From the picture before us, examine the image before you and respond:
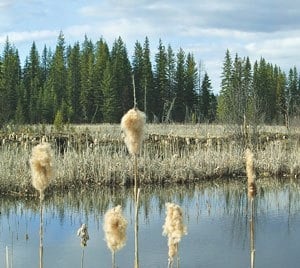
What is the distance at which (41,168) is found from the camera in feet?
5.37

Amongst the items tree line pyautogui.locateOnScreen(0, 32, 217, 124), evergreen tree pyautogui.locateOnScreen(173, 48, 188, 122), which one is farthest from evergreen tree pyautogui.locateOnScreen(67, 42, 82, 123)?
evergreen tree pyautogui.locateOnScreen(173, 48, 188, 122)

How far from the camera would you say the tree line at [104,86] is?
1454 inches

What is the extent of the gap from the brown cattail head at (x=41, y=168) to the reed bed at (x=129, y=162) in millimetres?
8411

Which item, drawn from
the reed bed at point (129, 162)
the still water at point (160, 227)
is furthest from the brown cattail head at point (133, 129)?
the reed bed at point (129, 162)

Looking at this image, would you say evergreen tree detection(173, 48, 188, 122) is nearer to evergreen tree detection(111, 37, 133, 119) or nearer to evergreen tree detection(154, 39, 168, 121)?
evergreen tree detection(154, 39, 168, 121)

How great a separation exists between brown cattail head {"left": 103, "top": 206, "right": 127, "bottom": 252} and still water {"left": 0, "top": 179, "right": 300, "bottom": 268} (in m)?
3.44

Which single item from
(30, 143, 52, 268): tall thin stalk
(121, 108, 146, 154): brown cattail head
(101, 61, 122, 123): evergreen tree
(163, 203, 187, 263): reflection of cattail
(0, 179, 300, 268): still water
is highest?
(101, 61, 122, 123): evergreen tree

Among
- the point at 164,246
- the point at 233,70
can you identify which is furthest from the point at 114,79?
the point at 164,246

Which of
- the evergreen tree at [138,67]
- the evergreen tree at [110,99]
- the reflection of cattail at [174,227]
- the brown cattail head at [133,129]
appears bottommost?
the reflection of cattail at [174,227]

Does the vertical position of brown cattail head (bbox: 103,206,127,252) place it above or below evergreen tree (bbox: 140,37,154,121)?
below

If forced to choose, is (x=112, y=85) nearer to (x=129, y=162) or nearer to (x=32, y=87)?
(x=32, y=87)

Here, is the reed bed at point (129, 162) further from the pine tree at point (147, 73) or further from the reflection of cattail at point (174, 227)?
the pine tree at point (147, 73)

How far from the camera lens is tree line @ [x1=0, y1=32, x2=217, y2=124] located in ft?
121

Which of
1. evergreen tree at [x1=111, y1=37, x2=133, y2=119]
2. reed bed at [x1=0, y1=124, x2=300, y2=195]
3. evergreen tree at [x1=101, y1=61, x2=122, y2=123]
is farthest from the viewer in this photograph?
evergreen tree at [x1=111, y1=37, x2=133, y2=119]
